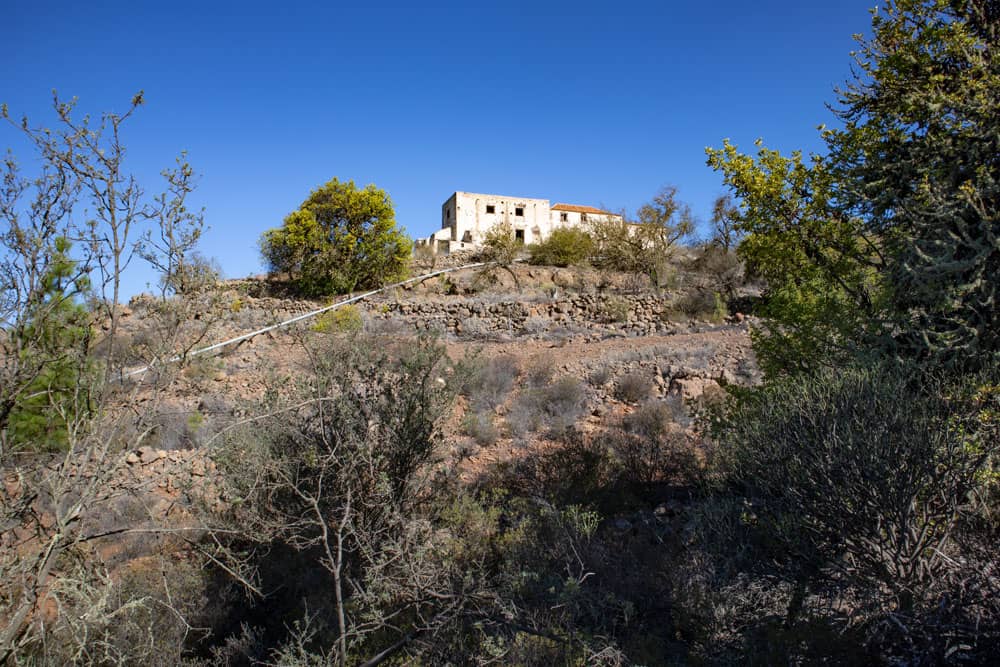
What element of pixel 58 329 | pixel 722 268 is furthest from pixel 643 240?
pixel 58 329

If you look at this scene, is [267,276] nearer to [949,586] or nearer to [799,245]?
[799,245]

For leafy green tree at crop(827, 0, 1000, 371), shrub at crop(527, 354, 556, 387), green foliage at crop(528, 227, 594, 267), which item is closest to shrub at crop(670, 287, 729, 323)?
green foliage at crop(528, 227, 594, 267)

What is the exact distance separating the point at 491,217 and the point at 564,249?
415 inches

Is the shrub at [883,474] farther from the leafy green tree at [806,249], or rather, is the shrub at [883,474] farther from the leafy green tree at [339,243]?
the leafy green tree at [339,243]

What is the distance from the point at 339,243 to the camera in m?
20.2

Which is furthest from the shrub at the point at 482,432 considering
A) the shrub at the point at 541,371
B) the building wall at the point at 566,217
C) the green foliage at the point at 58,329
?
the building wall at the point at 566,217

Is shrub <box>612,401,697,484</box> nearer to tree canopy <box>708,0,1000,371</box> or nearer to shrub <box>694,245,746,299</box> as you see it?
tree canopy <box>708,0,1000,371</box>

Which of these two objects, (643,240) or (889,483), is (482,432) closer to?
(889,483)

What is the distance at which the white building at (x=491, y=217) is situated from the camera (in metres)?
31.8

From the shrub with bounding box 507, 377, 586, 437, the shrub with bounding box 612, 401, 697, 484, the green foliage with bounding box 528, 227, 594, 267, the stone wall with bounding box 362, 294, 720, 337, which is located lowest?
the shrub with bounding box 612, 401, 697, 484

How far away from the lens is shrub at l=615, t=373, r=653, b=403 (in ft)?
29.9

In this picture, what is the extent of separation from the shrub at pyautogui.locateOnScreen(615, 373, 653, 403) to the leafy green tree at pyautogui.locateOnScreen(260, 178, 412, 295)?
13381mm

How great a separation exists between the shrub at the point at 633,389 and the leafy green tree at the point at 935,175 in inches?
194

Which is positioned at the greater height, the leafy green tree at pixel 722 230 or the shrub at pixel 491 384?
the leafy green tree at pixel 722 230
